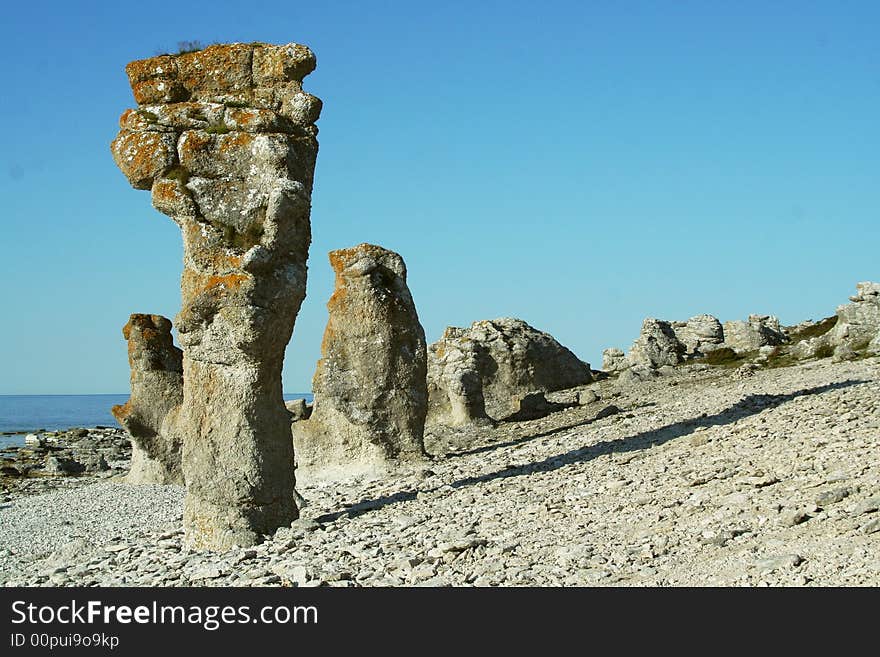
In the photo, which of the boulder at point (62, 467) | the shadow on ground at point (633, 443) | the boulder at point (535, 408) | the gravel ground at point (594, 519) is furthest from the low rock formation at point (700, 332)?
the boulder at point (62, 467)

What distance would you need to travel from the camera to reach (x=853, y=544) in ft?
28.0

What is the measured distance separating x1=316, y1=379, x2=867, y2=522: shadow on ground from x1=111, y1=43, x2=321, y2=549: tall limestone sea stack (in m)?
1.66

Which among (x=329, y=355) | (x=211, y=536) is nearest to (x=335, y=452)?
(x=329, y=355)

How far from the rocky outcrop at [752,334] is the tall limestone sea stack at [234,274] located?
2609cm

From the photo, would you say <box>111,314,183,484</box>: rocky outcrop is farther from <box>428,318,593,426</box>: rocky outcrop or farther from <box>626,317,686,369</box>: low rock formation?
<box>626,317,686,369</box>: low rock formation

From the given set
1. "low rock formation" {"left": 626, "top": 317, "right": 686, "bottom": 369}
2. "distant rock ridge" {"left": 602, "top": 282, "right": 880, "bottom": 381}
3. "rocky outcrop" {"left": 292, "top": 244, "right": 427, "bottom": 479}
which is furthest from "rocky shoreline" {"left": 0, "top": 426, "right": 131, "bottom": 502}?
"low rock formation" {"left": 626, "top": 317, "right": 686, "bottom": 369}

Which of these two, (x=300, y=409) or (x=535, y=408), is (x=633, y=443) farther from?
(x=300, y=409)

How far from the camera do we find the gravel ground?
30.1 ft

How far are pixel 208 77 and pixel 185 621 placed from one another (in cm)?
770

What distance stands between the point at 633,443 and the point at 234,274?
7.38 meters

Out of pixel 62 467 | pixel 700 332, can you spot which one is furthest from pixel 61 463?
pixel 700 332

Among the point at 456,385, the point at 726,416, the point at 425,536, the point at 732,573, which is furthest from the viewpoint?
the point at 456,385

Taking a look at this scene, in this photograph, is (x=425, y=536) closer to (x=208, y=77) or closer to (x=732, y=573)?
(x=732, y=573)

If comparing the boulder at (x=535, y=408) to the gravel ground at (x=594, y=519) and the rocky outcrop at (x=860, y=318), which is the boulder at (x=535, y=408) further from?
the rocky outcrop at (x=860, y=318)
